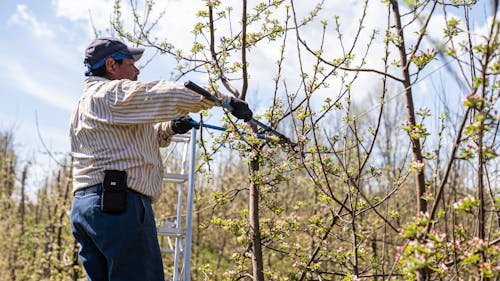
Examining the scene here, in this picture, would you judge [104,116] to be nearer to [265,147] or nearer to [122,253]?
[122,253]

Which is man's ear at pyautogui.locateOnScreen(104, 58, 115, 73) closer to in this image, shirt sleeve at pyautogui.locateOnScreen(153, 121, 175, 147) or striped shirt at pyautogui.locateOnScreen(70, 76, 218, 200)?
striped shirt at pyautogui.locateOnScreen(70, 76, 218, 200)

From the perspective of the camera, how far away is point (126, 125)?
2.96m

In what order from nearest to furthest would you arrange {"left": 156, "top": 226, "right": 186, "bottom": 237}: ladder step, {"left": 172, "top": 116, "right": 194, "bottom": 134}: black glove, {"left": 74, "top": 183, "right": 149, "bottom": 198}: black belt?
{"left": 74, "top": 183, "right": 149, "bottom": 198}: black belt < {"left": 172, "top": 116, "right": 194, "bottom": 134}: black glove < {"left": 156, "top": 226, "right": 186, "bottom": 237}: ladder step

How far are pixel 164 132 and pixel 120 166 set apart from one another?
0.71 metres

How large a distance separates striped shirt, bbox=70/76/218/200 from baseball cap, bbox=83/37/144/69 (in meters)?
0.16

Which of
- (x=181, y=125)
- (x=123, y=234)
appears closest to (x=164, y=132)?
(x=181, y=125)

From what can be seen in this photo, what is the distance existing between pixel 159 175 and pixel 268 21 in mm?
1531

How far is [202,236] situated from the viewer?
547 inches

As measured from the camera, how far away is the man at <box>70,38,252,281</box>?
2.80 meters

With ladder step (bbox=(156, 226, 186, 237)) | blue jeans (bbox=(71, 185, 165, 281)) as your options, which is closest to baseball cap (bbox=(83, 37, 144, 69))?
blue jeans (bbox=(71, 185, 165, 281))

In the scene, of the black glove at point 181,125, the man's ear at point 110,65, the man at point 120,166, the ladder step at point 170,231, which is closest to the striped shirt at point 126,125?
the man at point 120,166

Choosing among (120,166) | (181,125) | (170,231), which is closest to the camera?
(120,166)

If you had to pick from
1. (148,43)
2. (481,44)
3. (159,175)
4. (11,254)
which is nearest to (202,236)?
(11,254)

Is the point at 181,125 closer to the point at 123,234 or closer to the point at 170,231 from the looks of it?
the point at 170,231
